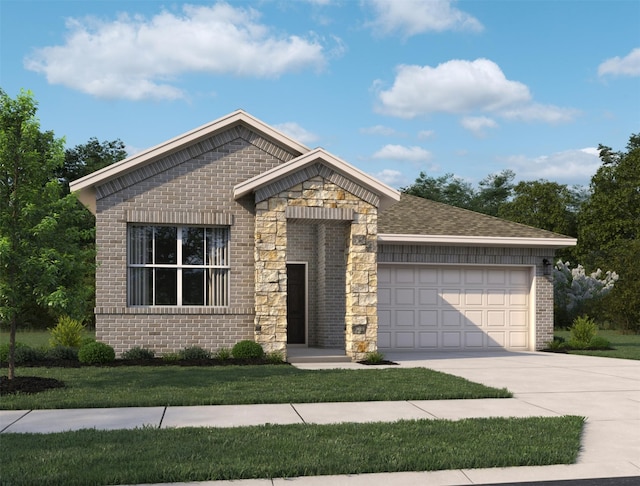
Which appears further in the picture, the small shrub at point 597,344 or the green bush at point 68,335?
the small shrub at point 597,344

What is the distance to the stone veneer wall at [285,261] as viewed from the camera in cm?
1644

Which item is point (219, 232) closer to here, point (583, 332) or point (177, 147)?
point (177, 147)

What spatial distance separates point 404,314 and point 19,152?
1206 centimetres

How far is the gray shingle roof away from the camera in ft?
66.9

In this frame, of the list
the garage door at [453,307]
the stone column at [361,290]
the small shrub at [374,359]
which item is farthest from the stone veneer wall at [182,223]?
the garage door at [453,307]

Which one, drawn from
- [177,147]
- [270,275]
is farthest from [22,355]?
[177,147]

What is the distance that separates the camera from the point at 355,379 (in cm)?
1273

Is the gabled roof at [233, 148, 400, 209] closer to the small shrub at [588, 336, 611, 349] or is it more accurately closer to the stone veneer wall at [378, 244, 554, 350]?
the stone veneer wall at [378, 244, 554, 350]

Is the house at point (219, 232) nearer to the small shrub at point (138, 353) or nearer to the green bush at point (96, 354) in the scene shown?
the small shrub at point (138, 353)

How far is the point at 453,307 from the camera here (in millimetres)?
20703

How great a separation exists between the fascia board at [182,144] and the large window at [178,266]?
1445mm

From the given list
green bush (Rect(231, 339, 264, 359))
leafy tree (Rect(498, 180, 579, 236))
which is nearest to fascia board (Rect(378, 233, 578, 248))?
green bush (Rect(231, 339, 264, 359))

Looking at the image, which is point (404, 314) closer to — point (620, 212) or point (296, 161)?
point (296, 161)

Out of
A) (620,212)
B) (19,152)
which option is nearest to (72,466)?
(19,152)
